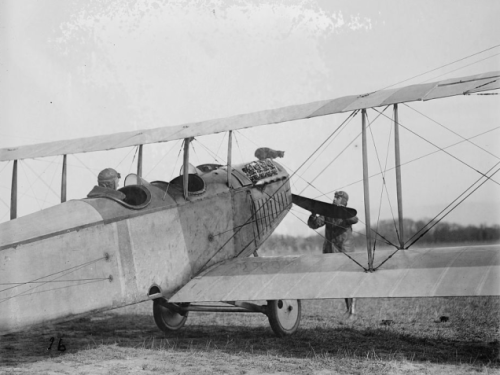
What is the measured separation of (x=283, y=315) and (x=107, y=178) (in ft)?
10.3

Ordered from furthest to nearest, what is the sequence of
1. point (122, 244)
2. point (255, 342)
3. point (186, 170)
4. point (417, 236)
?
point (417, 236), point (186, 170), point (255, 342), point (122, 244)

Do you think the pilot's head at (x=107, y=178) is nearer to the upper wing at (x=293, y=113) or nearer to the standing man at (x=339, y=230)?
the upper wing at (x=293, y=113)

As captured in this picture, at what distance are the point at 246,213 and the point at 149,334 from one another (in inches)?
93.0

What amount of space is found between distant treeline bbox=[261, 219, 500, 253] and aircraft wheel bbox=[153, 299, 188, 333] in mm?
7640

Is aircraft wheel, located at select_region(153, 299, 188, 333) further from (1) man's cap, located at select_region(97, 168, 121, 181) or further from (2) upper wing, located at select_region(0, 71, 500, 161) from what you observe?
(2) upper wing, located at select_region(0, 71, 500, 161)

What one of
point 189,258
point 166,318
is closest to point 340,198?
point 189,258

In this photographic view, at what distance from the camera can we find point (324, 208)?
9.41 m

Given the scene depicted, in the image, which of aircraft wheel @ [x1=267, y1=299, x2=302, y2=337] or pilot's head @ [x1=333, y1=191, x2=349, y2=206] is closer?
aircraft wheel @ [x1=267, y1=299, x2=302, y2=337]

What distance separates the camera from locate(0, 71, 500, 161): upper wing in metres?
6.27

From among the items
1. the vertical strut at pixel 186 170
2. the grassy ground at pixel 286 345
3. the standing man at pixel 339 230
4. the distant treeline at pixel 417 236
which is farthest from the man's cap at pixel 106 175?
the distant treeline at pixel 417 236

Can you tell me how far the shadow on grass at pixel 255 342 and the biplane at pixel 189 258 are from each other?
1.35ft

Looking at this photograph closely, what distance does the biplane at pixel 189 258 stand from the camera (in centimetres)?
582

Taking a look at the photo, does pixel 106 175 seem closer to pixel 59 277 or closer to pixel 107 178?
pixel 107 178

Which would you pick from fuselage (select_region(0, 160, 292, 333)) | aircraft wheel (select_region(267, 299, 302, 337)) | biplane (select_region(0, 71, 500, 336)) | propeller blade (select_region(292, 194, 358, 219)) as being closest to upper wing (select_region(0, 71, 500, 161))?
biplane (select_region(0, 71, 500, 336))
